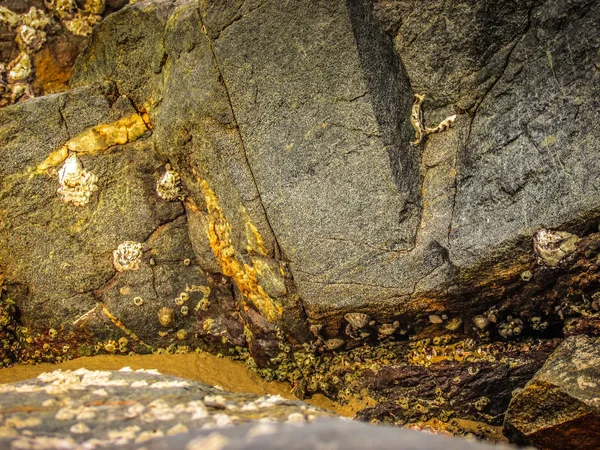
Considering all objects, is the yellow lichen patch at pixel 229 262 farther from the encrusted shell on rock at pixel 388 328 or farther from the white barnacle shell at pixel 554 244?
the white barnacle shell at pixel 554 244

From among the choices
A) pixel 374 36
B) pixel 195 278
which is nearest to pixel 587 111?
→ pixel 374 36

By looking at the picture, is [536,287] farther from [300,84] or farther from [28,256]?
[28,256]

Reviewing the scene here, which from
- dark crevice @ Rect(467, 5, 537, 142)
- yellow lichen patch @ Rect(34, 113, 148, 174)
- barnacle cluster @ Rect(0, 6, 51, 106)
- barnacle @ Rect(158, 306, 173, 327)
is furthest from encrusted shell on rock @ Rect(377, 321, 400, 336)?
barnacle cluster @ Rect(0, 6, 51, 106)

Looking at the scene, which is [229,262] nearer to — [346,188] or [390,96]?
[346,188]

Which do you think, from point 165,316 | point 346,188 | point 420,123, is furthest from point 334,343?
point 420,123

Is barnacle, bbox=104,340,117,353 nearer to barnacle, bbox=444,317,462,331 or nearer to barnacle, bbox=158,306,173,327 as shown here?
barnacle, bbox=158,306,173,327

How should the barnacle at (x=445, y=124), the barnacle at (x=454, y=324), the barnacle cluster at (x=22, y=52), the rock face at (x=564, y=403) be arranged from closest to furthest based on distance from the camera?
the rock face at (x=564, y=403) < the barnacle at (x=445, y=124) < the barnacle at (x=454, y=324) < the barnacle cluster at (x=22, y=52)

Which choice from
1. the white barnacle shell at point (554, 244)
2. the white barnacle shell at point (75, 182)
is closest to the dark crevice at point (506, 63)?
the white barnacle shell at point (554, 244)
